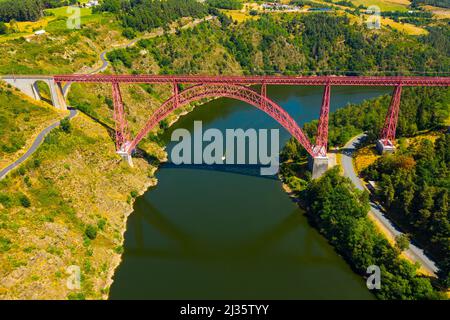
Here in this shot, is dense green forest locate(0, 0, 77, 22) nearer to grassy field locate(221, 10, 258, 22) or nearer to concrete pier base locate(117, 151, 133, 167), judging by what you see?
grassy field locate(221, 10, 258, 22)

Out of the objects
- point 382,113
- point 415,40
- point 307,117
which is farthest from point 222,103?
point 415,40

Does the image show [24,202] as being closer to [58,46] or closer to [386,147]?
[386,147]

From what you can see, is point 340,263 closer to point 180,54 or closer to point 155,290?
point 155,290

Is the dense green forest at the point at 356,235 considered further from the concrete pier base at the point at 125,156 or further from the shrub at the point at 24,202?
the shrub at the point at 24,202

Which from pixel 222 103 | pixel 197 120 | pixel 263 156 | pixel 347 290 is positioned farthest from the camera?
pixel 222 103

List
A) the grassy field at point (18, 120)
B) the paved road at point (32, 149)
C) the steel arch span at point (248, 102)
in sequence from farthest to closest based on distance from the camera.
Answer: the steel arch span at point (248, 102) < the grassy field at point (18, 120) < the paved road at point (32, 149)

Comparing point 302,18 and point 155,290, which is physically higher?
point 302,18

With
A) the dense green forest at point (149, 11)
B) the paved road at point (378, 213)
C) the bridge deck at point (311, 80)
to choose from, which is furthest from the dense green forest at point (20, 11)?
the paved road at point (378, 213)
